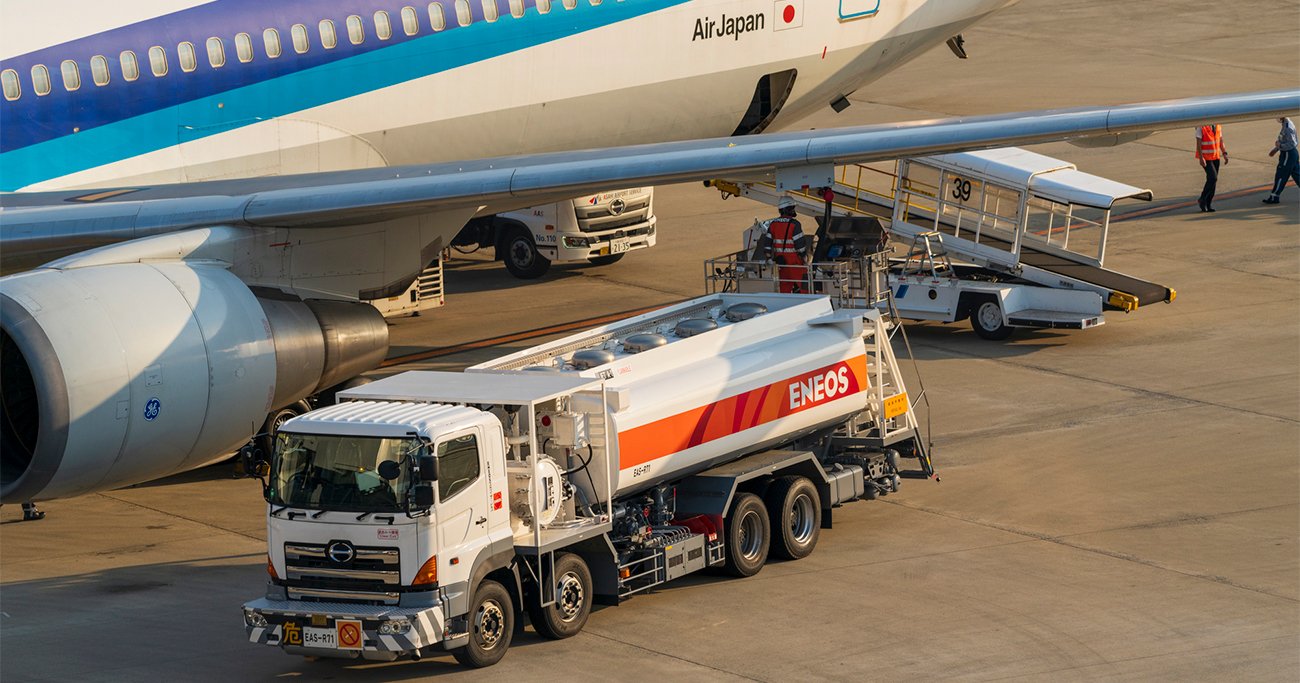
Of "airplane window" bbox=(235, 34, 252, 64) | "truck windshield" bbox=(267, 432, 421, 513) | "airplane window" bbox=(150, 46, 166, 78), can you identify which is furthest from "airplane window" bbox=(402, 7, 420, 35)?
"truck windshield" bbox=(267, 432, 421, 513)

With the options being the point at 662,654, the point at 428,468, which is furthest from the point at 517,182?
the point at 662,654

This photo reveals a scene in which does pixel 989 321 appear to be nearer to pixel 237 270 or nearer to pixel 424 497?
pixel 237 270

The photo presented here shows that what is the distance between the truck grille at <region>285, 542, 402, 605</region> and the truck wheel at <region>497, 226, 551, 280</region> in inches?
648

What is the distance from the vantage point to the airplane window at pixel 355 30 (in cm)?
2080

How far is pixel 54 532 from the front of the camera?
61.2ft

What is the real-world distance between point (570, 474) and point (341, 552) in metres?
2.34

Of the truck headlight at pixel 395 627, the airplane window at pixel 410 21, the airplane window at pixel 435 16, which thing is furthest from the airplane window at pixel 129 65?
the truck headlight at pixel 395 627

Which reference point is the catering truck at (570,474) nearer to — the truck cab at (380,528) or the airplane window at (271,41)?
the truck cab at (380,528)

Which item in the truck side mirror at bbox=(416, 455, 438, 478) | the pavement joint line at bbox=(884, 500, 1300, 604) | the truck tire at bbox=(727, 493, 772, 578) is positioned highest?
the truck side mirror at bbox=(416, 455, 438, 478)

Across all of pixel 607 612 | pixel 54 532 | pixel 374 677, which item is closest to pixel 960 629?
pixel 607 612

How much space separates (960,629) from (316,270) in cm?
859

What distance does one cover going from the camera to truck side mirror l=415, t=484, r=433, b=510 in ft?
43.8

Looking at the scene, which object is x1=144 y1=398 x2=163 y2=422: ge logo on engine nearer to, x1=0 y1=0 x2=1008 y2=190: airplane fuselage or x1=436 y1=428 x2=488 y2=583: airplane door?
x1=436 y1=428 x2=488 y2=583: airplane door

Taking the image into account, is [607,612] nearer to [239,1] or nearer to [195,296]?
[195,296]
